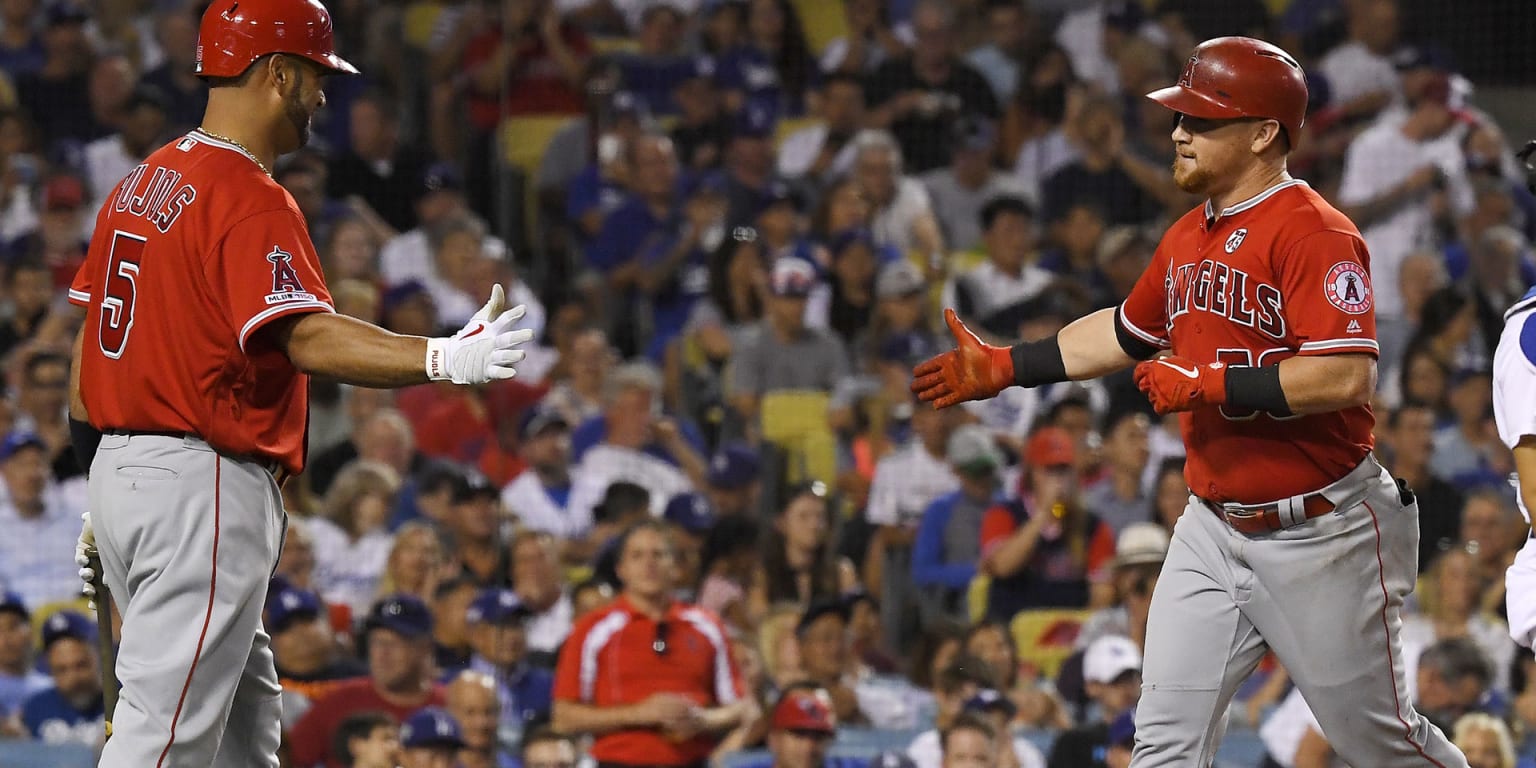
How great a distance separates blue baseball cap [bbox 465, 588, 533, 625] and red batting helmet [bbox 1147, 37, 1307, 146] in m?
3.17

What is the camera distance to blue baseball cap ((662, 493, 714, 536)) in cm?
639

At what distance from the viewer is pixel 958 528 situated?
6359mm

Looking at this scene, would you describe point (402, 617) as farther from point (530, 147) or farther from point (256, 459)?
point (530, 147)

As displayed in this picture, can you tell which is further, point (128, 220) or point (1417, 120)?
point (1417, 120)

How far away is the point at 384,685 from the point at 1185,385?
326 cm

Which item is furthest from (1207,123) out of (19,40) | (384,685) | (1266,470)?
(19,40)

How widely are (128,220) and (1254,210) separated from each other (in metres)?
1.88

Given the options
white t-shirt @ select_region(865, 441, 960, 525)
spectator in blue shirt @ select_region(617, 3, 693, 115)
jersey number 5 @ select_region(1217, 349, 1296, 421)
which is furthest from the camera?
spectator in blue shirt @ select_region(617, 3, 693, 115)

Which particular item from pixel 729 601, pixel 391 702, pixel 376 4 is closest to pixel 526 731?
pixel 391 702

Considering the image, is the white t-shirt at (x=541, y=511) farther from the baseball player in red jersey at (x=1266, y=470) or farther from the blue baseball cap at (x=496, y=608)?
the baseball player in red jersey at (x=1266, y=470)

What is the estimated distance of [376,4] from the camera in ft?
28.5

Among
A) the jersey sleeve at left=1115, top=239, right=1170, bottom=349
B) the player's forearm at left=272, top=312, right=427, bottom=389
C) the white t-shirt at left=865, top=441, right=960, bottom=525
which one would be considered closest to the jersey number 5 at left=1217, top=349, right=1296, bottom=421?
the jersey sleeve at left=1115, top=239, right=1170, bottom=349

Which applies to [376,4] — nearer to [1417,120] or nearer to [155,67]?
[155,67]

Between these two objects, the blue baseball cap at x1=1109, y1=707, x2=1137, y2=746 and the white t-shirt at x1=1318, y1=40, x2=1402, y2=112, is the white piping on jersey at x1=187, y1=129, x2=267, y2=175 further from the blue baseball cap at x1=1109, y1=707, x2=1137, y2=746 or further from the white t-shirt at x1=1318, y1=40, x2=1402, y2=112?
the white t-shirt at x1=1318, y1=40, x2=1402, y2=112
